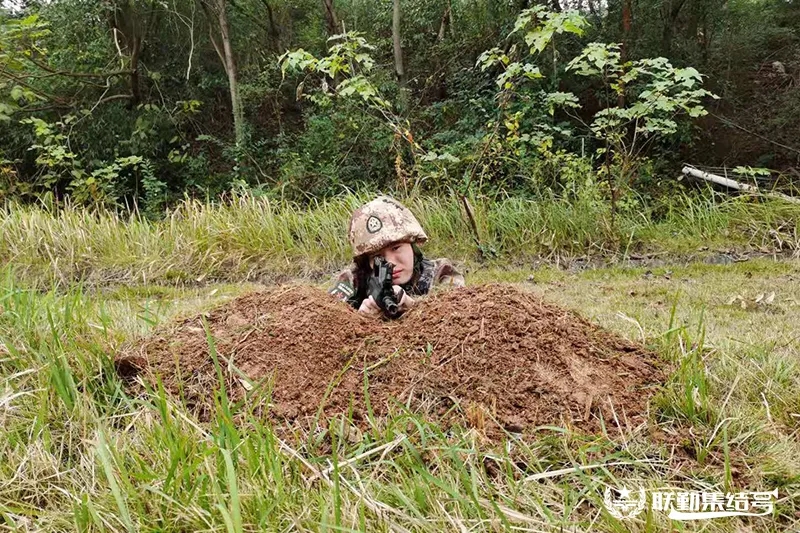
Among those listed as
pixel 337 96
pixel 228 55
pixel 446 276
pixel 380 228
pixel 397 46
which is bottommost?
pixel 446 276

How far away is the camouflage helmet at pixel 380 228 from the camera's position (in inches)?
111

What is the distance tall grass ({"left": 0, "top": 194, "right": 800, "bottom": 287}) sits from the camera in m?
5.36

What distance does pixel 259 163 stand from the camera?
978 centimetres

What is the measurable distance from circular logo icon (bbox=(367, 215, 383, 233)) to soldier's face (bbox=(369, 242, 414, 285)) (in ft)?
0.37

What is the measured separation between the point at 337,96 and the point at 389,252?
18.6 ft

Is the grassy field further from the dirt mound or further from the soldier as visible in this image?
the soldier

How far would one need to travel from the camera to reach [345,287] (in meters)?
3.04

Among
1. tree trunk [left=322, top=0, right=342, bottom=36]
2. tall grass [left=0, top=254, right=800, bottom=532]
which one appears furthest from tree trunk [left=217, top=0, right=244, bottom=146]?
tall grass [left=0, top=254, right=800, bottom=532]

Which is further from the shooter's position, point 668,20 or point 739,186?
point 668,20

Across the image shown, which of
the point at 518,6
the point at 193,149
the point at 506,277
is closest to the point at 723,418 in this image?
the point at 506,277
